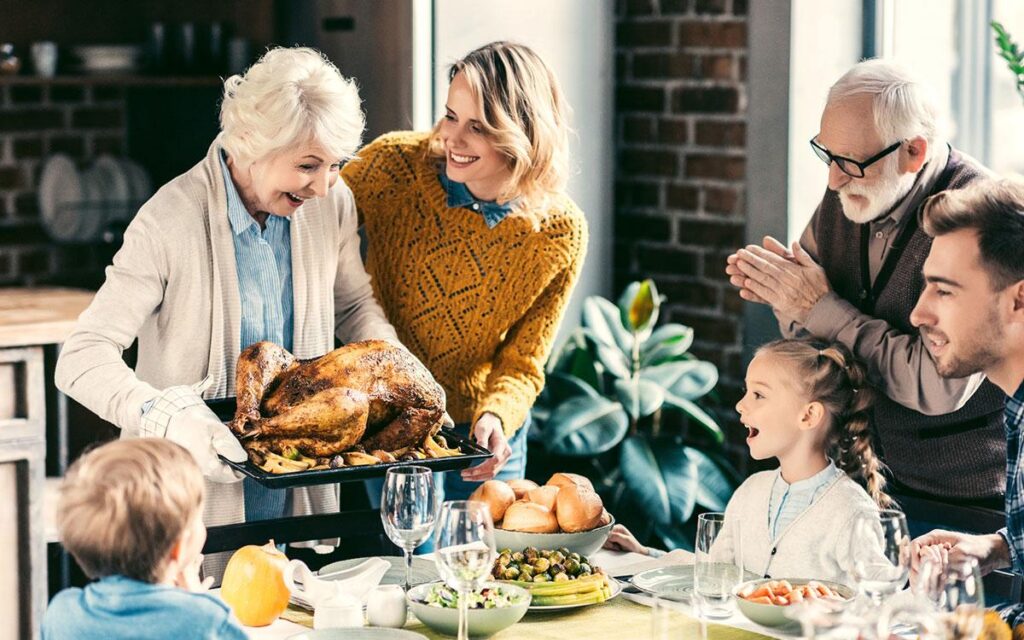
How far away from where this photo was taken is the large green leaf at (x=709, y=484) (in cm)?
370

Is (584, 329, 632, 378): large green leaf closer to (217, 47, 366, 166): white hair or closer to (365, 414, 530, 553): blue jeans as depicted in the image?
(365, 414, 530, 553): blue jeans

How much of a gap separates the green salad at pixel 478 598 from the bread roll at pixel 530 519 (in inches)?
9.3

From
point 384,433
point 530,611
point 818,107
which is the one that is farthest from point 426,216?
point 818,107

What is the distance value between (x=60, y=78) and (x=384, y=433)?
2.22m

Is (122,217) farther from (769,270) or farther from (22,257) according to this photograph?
(769,270)

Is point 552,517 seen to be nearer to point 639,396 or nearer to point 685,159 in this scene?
point 639,396

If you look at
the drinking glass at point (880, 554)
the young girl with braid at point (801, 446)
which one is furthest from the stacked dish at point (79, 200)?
the drinking glass at point (880, 554)

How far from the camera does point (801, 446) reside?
7.71 feet

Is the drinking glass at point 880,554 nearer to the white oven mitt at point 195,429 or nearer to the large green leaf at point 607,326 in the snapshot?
the white oven mitt at point 195,429

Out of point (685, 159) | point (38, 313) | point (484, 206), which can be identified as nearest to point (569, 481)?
point (484, 206)

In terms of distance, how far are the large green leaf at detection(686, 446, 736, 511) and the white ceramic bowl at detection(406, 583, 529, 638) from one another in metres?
1.81

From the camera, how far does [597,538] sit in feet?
7.25

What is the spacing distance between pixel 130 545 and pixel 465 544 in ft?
1.39

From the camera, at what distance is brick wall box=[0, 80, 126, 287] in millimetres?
4273
